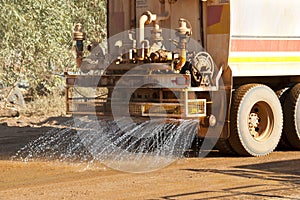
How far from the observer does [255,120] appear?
12531 mm

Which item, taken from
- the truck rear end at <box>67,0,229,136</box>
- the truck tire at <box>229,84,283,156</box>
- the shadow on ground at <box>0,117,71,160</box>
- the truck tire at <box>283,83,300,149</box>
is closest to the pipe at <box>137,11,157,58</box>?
the truck rear end at <box>67,0,229,136</box>

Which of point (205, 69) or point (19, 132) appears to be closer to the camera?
point (205, 69)

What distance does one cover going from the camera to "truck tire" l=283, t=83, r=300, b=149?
12898 millimetres

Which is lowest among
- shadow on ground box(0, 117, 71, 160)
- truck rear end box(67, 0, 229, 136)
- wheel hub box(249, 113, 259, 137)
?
shadow on ground box(0, 117, 71, 160)

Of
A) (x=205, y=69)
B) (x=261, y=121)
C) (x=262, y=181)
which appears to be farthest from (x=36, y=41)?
(x=262, y=181)

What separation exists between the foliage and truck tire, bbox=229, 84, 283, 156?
6.83m

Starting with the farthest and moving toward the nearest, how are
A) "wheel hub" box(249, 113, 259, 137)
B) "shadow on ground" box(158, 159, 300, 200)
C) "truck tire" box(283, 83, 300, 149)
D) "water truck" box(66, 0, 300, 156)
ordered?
1. "truck tire" box(283, 83, 300, 149)
2. "wheel hub" box(249, 113, 259, 137)
3. "water truck" box(66, 0, 300, 156)
4. "shadow on ground" box(158, 159, 300, 200)

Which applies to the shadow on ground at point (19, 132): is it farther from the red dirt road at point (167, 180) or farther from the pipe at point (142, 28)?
the pipe at point (142, 28)

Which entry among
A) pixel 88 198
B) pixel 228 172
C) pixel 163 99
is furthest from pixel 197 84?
pixel 88 198

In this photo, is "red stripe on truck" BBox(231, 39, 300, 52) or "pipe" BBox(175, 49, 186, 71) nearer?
"pipe" BBox(175, 49, 186, 71)

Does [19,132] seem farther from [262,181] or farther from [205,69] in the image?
[262,181]

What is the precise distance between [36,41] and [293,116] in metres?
7.35

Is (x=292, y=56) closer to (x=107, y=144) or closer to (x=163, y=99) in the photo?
(x=163, y=99)

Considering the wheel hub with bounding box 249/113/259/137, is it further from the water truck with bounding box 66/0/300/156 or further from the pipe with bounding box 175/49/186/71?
the pipe with bounding box 175/49/186/71
